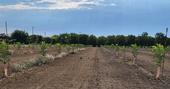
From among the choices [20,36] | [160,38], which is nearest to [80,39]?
[20,36]

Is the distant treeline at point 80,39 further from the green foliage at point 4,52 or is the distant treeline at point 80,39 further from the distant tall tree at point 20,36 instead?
the green foliage at point 4,52

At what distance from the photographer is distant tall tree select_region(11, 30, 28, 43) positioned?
147613mm

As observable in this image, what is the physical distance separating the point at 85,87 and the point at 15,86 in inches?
125

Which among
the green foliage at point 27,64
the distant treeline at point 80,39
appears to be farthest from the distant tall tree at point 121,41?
the green foliage at point 27,64

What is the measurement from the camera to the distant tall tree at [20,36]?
484 feet

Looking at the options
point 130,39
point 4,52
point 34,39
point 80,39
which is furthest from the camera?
point 80,39

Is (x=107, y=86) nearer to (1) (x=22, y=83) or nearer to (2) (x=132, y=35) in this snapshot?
(1) (x=22, y=83)

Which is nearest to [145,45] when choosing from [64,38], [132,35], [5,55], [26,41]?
[132,35]

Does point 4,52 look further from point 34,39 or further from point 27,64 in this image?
point 34,39

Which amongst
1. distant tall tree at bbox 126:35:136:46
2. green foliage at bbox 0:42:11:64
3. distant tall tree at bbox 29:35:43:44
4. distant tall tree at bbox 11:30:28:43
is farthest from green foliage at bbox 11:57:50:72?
distant tall tree at bbox 126:35:136:46

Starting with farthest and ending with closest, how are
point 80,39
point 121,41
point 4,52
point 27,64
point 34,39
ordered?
1. point 80,39
2. point 121,41
3. point 34,39
4. point 27,64
5. point 4,52

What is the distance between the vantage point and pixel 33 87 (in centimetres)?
1786

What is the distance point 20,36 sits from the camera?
149125 mm

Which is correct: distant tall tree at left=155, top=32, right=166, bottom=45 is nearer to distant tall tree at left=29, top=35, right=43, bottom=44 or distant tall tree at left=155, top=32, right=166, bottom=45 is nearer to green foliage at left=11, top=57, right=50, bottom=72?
distant tall tree at left=29, top=35, right=43, bottom=44
